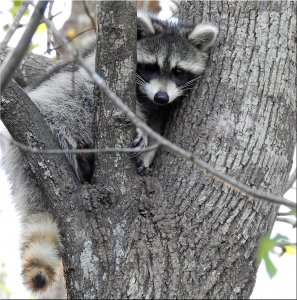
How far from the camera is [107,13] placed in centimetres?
205

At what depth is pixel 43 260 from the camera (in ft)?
7.38

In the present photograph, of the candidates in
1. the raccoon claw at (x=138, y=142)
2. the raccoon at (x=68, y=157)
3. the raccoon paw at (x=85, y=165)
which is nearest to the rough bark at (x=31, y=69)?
the raccoon at (x=68, y=157)

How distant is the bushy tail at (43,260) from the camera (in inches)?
87.5

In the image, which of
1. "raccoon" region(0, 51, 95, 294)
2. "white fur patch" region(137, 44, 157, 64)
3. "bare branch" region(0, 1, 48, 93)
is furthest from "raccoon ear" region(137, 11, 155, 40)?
"bare branch" region(0, 1, 48, 93)

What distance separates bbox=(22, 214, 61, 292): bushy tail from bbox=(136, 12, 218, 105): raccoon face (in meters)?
0.80

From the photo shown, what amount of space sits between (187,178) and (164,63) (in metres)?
0.97

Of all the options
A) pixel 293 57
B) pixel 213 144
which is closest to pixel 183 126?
pixel 213 144

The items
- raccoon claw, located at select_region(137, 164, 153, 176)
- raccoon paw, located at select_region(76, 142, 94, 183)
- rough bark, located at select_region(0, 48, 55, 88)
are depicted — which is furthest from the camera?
rough bark, located at select_region(0, 48, 55, 88)

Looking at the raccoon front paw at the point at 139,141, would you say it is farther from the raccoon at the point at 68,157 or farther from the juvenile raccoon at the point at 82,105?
the raccoon at the point at 68,157

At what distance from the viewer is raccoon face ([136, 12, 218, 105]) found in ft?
9.05

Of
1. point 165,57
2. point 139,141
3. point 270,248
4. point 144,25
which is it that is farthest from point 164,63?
point 270,248

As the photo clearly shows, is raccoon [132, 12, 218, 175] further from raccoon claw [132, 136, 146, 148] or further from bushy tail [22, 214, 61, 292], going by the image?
bushy tail [22, 214, 61, 292]

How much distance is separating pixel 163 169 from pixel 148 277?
1.59 feet

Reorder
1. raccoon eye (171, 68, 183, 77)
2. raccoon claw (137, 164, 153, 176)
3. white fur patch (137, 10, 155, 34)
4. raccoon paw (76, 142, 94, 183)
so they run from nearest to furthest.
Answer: raccoon claw (137, 164, 153, 176) < raccoon paw (76, 142, 94, 183) < white fur patch (137, 10, 155, 34) < raccoon eye (171, 68, 183, 77)
